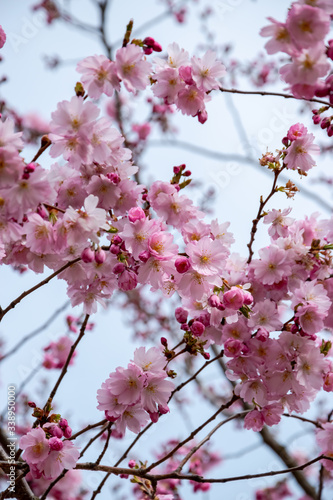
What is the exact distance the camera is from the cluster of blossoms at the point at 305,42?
130 cm

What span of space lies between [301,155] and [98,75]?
108 cm

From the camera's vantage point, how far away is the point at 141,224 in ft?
5.70

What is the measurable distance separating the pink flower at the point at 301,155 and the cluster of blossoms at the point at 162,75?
478 millimetres

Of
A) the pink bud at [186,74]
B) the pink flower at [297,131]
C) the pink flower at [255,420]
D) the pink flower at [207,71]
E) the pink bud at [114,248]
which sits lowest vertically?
the pink flower at [255,420]

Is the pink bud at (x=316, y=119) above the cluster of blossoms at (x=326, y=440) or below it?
Answer: above

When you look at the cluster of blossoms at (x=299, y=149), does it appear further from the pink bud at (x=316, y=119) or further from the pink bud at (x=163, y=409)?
the pink bud at (x=163, y=409)

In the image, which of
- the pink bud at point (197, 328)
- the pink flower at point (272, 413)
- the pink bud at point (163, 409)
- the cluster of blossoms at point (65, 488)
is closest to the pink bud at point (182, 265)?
Answer: the pink bud at point (197, 328)

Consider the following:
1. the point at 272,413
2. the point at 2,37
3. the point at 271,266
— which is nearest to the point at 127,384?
the point at 272,413

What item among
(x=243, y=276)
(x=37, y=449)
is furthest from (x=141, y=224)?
(x=37, y=449)

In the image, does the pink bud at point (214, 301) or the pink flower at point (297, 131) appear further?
the pink flower at point (297, 131)

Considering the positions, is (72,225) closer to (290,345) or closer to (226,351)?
(226,351)

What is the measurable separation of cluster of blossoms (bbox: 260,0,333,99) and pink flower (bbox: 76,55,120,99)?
2.35ft

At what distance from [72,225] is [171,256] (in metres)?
0.42

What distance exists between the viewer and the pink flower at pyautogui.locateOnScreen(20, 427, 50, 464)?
1763mm
